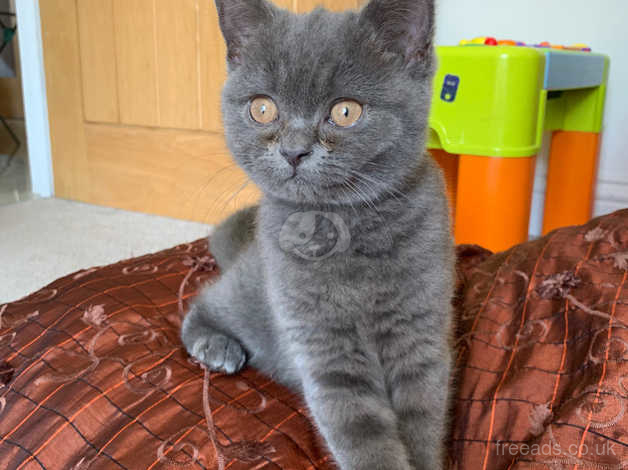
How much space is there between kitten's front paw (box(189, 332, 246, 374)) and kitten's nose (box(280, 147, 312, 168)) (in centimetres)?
38

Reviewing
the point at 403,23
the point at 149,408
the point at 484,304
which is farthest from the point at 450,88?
the point at 149,408

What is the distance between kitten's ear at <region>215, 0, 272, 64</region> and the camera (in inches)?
30.7

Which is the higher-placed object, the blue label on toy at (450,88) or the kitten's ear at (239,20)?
the kitten's ear at (239,20)

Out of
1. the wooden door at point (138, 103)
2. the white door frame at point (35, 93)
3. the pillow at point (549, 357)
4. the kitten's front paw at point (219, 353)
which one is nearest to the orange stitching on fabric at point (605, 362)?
the pillow at point (549, 357)

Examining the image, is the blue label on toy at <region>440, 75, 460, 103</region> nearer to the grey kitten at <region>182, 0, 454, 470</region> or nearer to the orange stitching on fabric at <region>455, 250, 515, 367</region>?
the orange stitching on fabric at <region>455, 250, 515, 367</region>

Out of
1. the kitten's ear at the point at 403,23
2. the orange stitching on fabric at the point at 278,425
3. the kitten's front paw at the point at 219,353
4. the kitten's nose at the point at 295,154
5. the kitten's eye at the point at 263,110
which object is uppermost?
the kitten's ear at the point at 403,23

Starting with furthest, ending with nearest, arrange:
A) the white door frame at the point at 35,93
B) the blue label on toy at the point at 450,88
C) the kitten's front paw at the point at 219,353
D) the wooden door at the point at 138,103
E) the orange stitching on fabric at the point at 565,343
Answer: the white door frame at the point at 35,93, the wooden door at the point at 138,103, the blue label on toy at the point at 450,88, the kitten's front paw at the point at 219,353, the orange stitching on fabric at the point at 565,343

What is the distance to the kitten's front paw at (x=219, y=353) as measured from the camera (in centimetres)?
91

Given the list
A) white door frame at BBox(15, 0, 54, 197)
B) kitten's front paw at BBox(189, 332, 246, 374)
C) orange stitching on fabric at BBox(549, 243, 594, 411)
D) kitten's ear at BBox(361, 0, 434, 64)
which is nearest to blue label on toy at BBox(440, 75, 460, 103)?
orange stitching on fabric at BBox(549, 243, 594, 411)

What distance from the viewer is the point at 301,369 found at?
2.61ft

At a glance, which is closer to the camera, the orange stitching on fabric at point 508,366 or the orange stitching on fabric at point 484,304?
the orange stitching on fabric at point 508,366

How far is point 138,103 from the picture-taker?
231 centimetres

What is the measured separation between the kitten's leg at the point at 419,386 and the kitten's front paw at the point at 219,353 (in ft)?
0.89

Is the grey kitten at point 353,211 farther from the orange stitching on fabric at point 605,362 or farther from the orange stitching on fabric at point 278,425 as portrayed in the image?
the orange stitching on fabric at point 605,362
